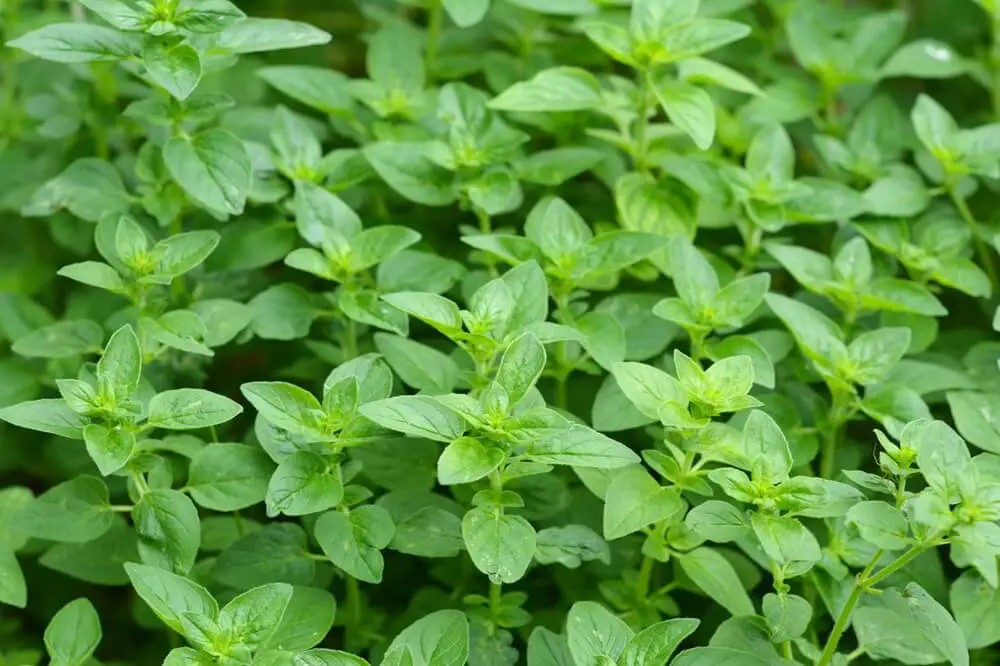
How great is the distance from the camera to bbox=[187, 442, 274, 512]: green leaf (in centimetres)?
158

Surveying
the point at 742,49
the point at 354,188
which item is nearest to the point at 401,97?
the point at 354,188

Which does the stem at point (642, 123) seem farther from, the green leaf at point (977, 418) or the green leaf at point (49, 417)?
the green leaf at point (49, 417)

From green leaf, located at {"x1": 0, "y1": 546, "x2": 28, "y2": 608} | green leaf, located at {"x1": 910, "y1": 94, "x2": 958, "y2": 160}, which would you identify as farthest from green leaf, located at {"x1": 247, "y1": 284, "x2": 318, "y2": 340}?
green leaf, located at {"x1": 910, "y1": 94, "x2": 958, "y2": 160}

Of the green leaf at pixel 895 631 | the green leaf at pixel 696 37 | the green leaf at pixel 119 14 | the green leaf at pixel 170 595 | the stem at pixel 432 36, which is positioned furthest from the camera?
the stem at pixel 432 36

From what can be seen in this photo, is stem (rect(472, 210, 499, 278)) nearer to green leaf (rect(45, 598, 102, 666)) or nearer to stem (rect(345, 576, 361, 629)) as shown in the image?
stem (rect(345, 576, 361, 629))

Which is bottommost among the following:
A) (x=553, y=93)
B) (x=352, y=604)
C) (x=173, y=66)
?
(x=352, y=604)

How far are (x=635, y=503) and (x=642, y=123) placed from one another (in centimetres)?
84

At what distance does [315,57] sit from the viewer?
2.73 metres

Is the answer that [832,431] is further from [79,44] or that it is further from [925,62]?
[79,44]

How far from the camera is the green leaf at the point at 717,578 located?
1.62 metres

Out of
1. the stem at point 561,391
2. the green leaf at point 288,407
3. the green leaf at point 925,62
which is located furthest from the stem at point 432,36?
the green leaf at point 288,407

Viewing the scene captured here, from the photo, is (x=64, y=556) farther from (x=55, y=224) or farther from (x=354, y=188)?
(x=354, y=188)

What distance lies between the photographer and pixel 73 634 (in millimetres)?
1532

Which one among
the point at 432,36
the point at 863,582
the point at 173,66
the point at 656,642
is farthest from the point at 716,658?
the point at 432,36
